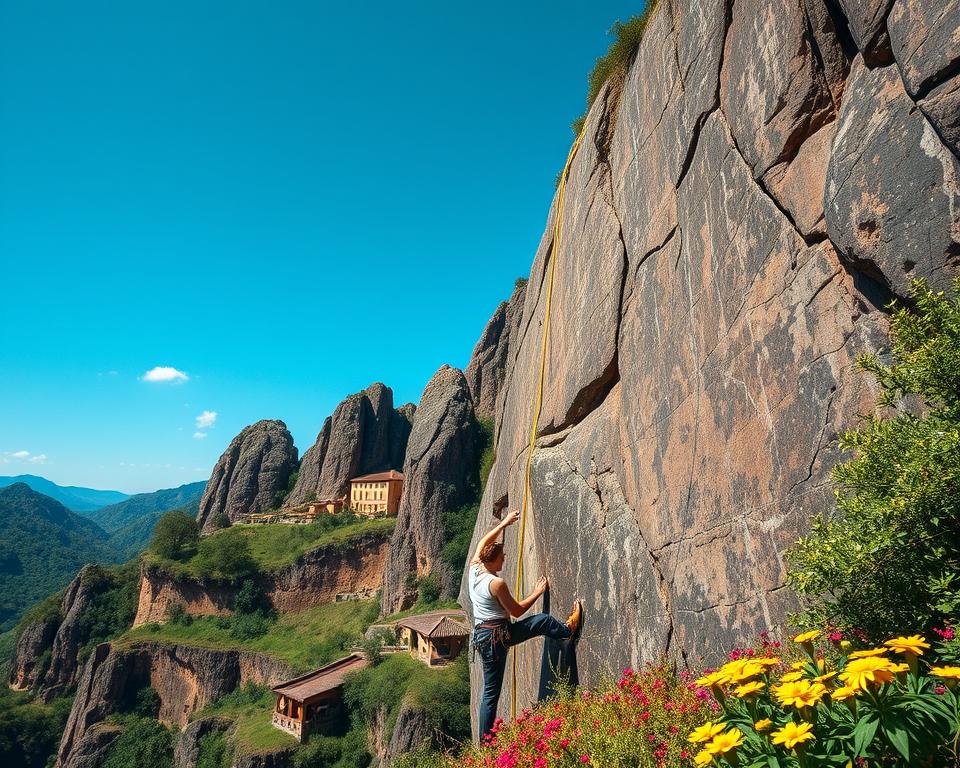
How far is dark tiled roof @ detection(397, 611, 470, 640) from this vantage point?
1224 inches

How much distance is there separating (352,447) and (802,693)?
201 ft

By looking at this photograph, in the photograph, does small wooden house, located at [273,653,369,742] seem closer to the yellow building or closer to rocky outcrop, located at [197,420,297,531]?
the yellow building

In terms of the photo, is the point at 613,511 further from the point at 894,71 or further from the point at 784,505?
the point at 894,71

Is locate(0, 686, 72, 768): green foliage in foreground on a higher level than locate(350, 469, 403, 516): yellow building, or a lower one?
lower

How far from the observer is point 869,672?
203 centimetres

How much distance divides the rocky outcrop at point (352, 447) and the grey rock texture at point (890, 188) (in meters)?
60.3

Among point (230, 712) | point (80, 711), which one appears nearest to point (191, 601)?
point (80, 711)

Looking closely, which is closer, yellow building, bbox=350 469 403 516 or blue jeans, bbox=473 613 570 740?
blue jeans, bbox=473 613 570 740

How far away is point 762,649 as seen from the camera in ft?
11.9

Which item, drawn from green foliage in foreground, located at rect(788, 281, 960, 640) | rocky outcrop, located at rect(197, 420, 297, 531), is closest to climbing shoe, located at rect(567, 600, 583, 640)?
green foliage in foreground, located at rect(788, 281, 960, 640)

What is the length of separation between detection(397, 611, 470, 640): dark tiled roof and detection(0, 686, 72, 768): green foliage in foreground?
3452 cm

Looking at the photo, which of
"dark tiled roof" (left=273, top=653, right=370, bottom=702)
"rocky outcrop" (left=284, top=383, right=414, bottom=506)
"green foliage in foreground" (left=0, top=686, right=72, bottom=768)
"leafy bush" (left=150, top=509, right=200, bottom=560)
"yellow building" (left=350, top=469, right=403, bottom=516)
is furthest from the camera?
"rocky outcrop" (left=284, top=383, right=414, bottom=506)

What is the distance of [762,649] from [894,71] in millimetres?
3633

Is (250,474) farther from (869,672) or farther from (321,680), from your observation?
(869,672)
